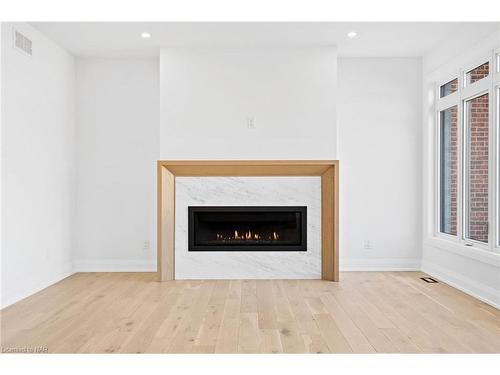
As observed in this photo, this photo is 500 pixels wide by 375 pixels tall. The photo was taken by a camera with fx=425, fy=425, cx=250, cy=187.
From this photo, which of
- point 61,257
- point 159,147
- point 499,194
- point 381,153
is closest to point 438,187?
point 381,153

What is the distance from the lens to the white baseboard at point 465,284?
3.74 meters

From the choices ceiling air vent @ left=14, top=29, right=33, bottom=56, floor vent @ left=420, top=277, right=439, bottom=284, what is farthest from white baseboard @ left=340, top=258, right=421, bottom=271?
ceiling air vent @ left=14, top=29, right=33, bottom=56

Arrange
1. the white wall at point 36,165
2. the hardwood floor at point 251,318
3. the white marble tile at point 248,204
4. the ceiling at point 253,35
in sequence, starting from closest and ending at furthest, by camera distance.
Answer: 1. the hardwood floor at point 251,318
2. the white wall at point 36,165
3. the ceiling at point 253,35
4. the white marble tile at point 248,204

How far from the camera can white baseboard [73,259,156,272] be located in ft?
17.3

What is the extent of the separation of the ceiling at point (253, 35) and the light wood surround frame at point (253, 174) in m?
1.32

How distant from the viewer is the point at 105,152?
5.30 metres

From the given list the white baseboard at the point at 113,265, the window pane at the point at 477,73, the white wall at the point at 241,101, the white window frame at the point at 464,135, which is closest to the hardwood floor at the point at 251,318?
the white baseboard at the point at 113,265

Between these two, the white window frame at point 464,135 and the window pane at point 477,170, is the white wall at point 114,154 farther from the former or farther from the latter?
the window pane at point 477,170

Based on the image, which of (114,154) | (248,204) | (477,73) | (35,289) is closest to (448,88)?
(477,73)

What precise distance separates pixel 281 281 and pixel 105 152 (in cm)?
268

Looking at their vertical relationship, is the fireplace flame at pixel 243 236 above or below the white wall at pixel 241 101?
below

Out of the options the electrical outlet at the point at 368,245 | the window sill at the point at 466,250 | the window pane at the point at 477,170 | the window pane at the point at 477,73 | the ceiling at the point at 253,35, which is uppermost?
the ceiling at the point at 253,35

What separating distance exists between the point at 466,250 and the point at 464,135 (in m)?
1.20

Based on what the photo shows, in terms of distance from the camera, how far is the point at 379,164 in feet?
17.5
